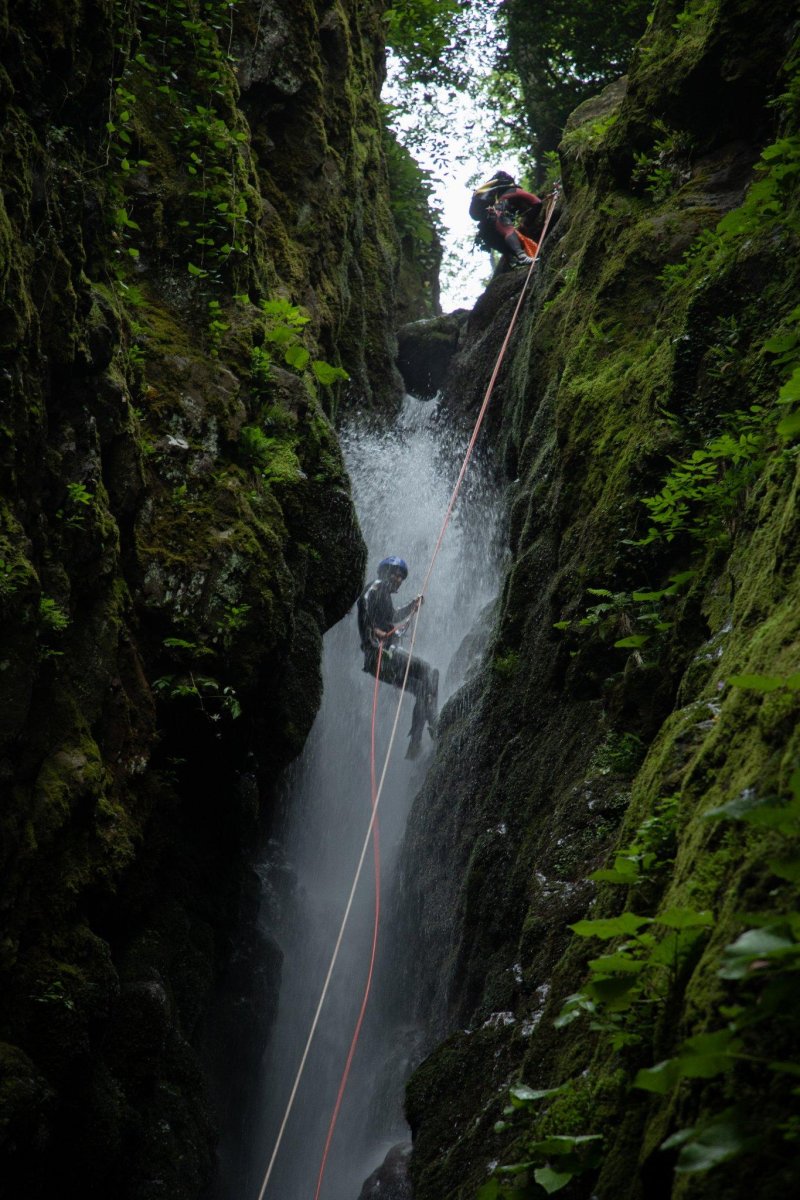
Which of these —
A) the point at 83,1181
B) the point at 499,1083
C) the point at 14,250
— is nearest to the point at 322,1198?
the point at 83,1181

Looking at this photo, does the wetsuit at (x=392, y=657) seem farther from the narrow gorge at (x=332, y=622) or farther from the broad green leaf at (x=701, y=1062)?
the broad green leaf at (x=701, y=1062)

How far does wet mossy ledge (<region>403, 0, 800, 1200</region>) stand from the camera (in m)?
1.71

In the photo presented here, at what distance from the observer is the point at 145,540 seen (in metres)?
5.54

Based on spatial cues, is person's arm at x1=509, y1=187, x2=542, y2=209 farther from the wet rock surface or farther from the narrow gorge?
the wet rock surface

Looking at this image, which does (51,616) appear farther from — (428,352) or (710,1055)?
(428,352)

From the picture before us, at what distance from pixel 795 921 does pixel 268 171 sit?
923 cm

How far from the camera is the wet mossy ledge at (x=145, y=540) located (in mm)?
4086

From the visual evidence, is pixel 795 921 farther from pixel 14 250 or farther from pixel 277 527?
pixel 277 527

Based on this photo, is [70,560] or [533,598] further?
[533,598]

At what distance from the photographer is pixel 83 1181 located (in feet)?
15.1

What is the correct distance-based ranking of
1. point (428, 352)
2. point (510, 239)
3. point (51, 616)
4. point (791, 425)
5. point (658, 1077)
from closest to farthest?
point (658, 1077), point (791, 425), point (51, 616), point (510, 239), point (428, 352)

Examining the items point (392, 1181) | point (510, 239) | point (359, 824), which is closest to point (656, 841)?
point (392, 1181)

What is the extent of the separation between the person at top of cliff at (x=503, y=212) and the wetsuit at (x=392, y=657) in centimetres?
617

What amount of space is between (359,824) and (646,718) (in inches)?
367
